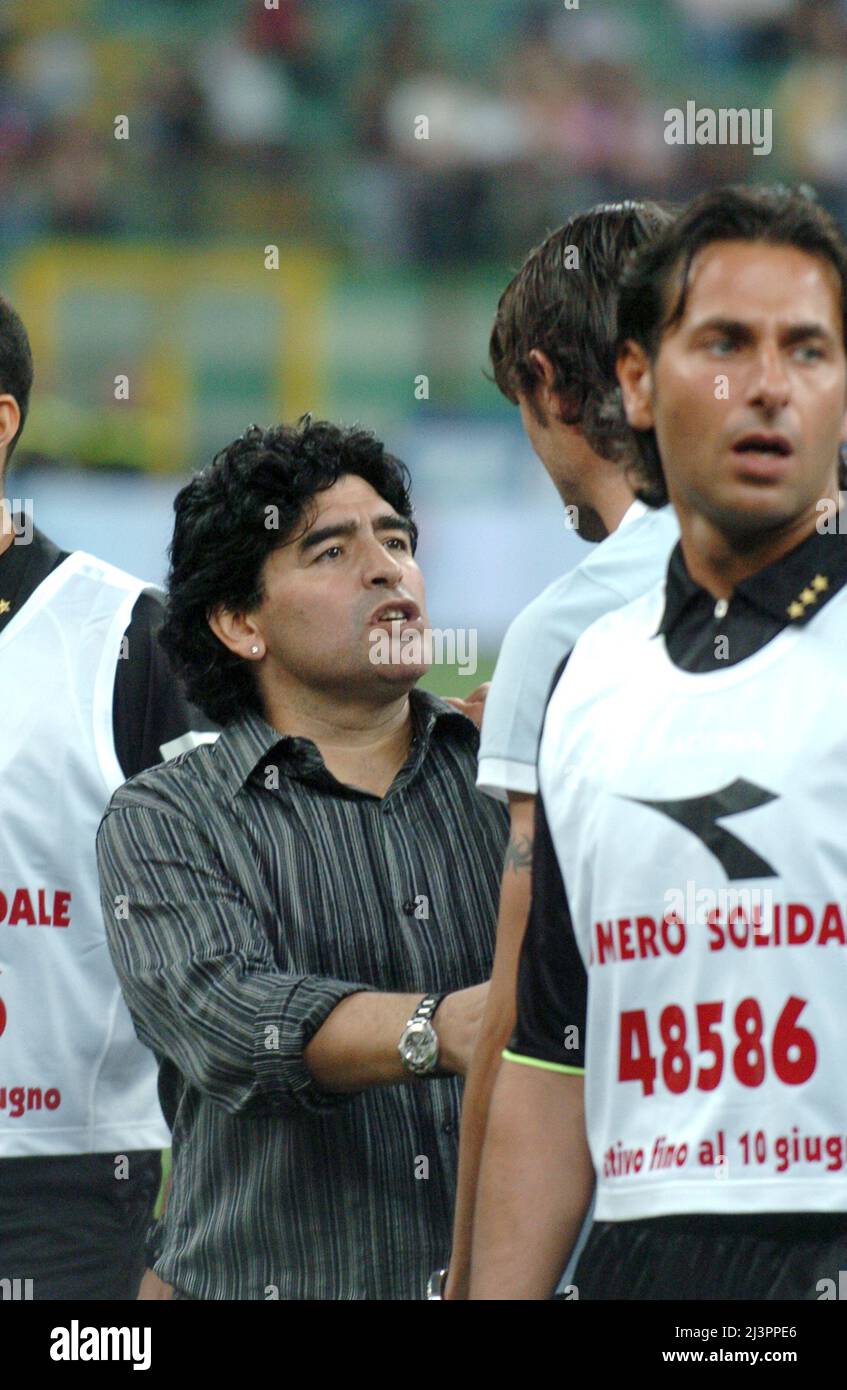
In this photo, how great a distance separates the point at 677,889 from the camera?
1816mm

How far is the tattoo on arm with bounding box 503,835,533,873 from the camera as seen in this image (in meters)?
2.14

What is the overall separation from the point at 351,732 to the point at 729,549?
884 mm

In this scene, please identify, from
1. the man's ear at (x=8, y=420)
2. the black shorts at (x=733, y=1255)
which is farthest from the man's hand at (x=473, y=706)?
the black shorts at (x=733, y=1255)

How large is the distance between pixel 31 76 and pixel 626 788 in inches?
431

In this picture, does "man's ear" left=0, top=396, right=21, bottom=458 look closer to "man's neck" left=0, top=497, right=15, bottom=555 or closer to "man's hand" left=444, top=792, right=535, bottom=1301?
"man's neck" left=0, top=497, right=15, bottom=555

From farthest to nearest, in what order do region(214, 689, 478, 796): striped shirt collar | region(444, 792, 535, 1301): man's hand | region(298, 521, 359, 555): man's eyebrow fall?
region(298, 521, 359, 555): man's eyebrow, region(214, 689, 478, 796): striped shirt collar, region(444, 792, 535, 1301): man's hand

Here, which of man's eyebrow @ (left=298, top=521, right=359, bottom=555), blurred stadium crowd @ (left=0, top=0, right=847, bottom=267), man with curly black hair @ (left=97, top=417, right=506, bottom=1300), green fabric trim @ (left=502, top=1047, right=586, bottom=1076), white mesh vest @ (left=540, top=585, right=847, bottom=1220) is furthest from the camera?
blurred stadium crowd @ (left=0, top=0, right=847, bottom=267)

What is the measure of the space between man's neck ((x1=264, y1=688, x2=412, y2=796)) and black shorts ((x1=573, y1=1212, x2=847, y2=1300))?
91 cm

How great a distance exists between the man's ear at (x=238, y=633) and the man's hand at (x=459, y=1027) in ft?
2.04

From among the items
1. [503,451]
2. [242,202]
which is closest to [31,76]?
[242,202]

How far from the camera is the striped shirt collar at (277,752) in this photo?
2.60 m

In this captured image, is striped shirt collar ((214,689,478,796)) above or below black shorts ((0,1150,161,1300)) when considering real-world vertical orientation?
above

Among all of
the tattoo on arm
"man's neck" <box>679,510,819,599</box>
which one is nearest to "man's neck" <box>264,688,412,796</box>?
the tattoo on arm

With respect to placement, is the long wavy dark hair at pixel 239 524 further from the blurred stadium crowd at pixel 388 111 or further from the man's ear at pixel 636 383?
the blurred stadium crowd at pixel 388 111
